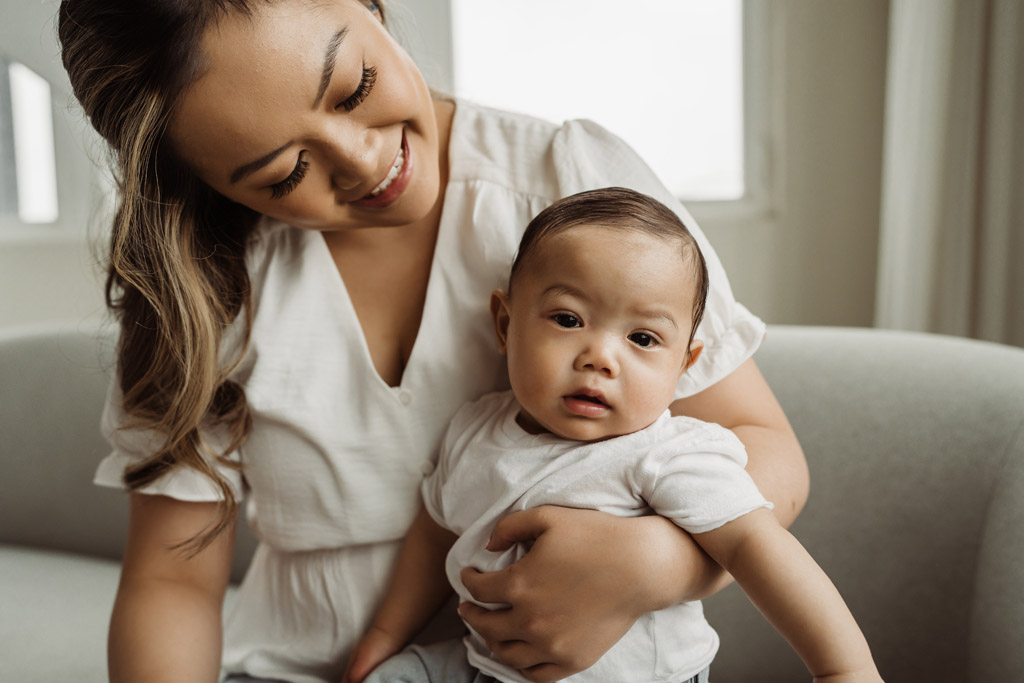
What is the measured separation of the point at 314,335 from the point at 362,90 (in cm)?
32

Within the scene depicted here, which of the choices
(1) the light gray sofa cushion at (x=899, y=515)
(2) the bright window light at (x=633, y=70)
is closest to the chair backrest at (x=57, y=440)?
(1) the light gray sofa cushion at (x=899, y=515)

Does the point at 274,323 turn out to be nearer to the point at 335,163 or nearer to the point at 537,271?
the point at 335,163

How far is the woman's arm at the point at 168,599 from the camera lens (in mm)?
1025

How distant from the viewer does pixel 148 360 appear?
1039 mm

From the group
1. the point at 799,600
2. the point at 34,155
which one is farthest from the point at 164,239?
the point at 34,155

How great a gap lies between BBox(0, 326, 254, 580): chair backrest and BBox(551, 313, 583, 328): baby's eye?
4.02ft

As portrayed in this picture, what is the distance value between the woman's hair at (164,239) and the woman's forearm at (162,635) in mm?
78

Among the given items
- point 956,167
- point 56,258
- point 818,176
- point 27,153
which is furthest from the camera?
point 27,153

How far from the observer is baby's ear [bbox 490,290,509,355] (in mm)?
940

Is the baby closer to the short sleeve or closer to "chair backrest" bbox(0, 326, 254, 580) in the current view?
the short sleeve

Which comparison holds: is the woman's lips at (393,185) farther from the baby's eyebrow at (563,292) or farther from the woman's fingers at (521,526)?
the woman's fingers at (521,526)

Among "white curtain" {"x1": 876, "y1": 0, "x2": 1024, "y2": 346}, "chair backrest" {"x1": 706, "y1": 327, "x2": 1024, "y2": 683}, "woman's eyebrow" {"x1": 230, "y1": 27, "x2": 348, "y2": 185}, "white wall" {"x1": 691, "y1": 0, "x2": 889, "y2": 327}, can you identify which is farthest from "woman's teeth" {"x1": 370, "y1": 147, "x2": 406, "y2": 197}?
"white wall" {"x1": 691, "y1": 0, "x2": 889, "y2": 327}

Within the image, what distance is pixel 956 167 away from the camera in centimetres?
208

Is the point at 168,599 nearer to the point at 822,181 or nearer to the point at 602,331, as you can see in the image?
the point at 602,331
